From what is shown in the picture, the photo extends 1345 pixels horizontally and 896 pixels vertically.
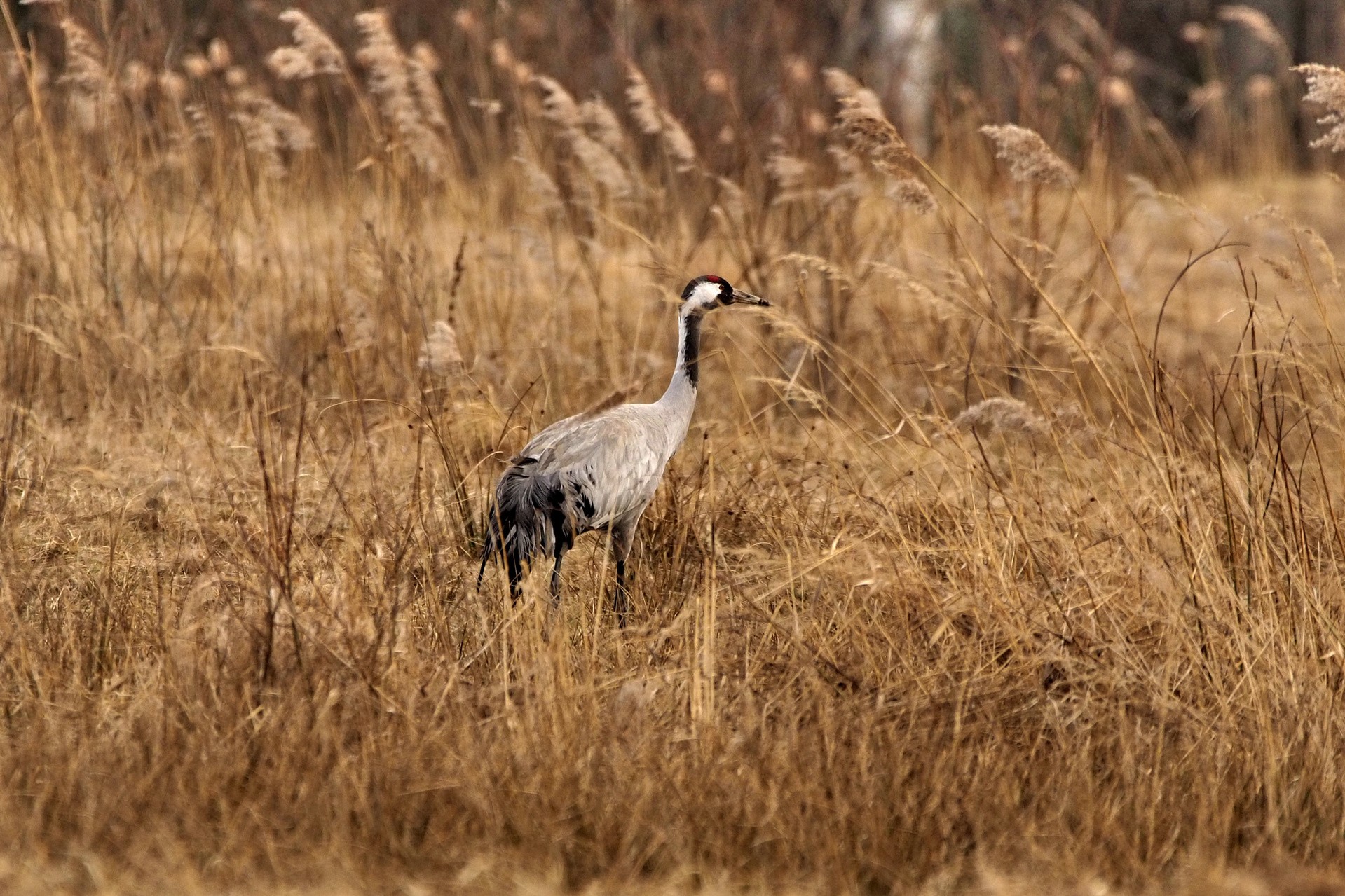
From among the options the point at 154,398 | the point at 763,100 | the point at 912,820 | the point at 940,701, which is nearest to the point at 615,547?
the point at 940,701

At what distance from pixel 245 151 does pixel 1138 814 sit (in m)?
4.59

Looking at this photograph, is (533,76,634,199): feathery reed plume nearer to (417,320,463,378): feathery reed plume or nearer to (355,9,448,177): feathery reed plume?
(355,9,448,177): feathery reed plume

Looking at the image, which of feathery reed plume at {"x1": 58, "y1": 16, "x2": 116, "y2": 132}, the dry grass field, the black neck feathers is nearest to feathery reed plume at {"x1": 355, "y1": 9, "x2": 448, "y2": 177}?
the dry grass field

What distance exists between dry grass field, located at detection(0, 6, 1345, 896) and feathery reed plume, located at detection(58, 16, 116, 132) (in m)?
0.04

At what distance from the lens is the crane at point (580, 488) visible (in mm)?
4211

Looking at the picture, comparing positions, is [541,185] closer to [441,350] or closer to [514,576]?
[441,350]

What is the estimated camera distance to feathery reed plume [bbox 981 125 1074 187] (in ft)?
13.1

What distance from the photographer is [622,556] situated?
4453 mm

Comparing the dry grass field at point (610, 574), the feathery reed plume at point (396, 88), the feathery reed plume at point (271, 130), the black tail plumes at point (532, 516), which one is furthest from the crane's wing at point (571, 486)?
the feathery reed plume at point (271, 130)

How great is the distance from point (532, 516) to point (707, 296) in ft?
2.71

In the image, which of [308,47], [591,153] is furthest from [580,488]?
[308,47]

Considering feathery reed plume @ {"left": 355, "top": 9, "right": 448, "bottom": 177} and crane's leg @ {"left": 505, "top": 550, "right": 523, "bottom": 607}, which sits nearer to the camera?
crane's leg @ {"left": 505, "top": 550, "right": 523, "bottom": 607}

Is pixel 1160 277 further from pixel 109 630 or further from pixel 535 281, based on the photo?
pixel 109 630

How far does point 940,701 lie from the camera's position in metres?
3.52
